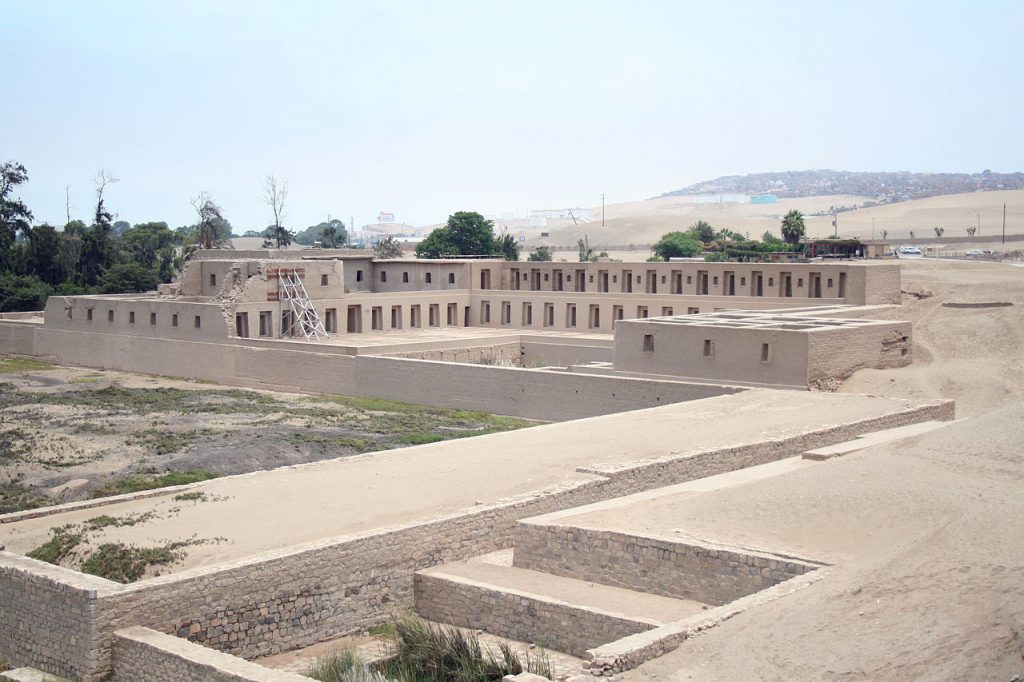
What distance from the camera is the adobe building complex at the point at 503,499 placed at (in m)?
12.9

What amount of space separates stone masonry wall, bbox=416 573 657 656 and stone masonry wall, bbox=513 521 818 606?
108 cm

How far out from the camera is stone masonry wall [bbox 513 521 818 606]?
13273mm

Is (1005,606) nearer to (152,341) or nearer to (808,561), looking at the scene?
(808,561)

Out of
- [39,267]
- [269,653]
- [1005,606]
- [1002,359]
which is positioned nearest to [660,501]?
[269,653]

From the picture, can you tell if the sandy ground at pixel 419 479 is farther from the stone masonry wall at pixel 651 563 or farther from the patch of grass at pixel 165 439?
the patch of grass at pixel 165 439

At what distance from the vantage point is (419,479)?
1764 cm

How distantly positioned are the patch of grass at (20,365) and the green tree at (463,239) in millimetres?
32386

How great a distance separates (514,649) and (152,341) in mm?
29464

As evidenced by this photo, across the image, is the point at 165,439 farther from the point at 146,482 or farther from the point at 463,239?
the point at 463,239

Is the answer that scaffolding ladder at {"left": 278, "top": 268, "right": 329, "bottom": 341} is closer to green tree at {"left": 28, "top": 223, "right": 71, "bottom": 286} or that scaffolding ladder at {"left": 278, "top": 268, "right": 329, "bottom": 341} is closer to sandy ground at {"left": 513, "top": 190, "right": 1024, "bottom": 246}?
green tree at {"left": 28, "top": 223, "right": 71, "bottom": 286}

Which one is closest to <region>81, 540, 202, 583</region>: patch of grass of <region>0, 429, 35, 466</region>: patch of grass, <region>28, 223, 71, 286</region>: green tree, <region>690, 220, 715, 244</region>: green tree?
<region>0, 429, 35, 466</region>: patch of grass

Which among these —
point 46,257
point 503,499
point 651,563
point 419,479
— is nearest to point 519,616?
point 651,563

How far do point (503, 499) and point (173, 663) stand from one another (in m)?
5.45

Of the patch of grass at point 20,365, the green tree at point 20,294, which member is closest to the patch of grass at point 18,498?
the patch of grass at point 20,365
